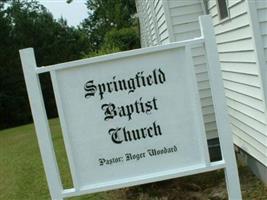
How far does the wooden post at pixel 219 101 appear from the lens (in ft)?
12.4

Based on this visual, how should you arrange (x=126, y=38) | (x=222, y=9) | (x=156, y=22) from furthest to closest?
(x=126, y=38) < (x=156, y=22) < (x=222, y=9)

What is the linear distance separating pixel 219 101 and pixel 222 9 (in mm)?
3645

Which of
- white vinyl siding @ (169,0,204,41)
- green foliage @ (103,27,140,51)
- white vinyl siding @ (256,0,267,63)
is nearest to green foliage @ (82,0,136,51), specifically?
green foliage @ (103,27,140,51)

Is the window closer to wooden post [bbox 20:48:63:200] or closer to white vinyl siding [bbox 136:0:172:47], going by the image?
white vinyl siding [bbox 136:0:172:47]

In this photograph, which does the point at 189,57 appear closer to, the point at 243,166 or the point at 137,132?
the point at 137,132

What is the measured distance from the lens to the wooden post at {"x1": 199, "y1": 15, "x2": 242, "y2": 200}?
379 centimetres

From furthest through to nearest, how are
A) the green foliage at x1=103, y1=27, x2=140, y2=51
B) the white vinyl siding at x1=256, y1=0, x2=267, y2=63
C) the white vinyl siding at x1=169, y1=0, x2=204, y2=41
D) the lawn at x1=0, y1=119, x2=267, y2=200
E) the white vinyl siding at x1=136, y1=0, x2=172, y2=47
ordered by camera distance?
the green foliage at x1=103, y1=27, x2=140, y2=51
the white vinyl siding at x1=136, y1=0, x2=172, y2=47
the white vinyl siding at x1=169, y1=0, x2=204, y2=41
the lawn at x1=0, y1=119, x2=267, y2=200
the white vinyl siding at x1=256, y1=0, x2=267, y2=63

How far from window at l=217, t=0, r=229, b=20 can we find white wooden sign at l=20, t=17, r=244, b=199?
329 centimetres

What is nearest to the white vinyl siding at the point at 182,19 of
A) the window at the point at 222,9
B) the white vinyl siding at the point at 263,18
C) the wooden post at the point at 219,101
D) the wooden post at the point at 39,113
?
the window at the point at 222,9

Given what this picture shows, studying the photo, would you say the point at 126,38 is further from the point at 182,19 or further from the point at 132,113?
the point at 132,113

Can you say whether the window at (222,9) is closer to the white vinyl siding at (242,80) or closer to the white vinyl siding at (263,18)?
the white vinyl siding at (242,80)

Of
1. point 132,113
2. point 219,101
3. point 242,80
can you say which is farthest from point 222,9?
point 132,113

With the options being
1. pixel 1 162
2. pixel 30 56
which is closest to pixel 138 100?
pixel 30 56

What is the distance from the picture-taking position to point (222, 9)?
7.16 m
